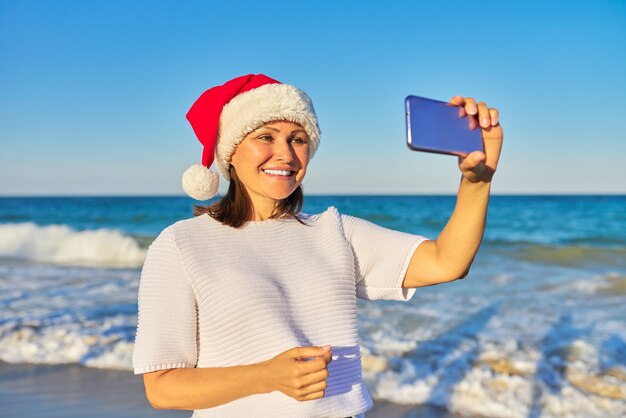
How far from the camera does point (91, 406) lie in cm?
436

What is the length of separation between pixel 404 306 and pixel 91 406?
13.0ft

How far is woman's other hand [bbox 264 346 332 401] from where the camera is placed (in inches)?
58.6

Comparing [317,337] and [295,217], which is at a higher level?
[295,217]

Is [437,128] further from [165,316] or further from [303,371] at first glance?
[165,316]

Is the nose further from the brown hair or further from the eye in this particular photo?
the brown hair

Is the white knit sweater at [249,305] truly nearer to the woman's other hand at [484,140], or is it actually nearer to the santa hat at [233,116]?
the santa hat at [233,116]

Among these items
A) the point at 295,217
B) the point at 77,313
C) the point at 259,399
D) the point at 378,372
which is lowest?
the point at 77,313

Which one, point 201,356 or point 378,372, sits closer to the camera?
point 201,356

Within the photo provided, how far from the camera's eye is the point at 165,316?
5.92 feet

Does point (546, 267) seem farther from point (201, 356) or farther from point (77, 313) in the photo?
point (201, 356)

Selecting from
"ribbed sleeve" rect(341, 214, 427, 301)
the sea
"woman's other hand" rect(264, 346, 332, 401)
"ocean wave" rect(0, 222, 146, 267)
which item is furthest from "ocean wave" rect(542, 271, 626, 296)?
"woman's other hand" rect(264, 346, 332, 401)

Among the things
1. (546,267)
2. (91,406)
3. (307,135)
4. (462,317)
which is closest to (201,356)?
(307,135)

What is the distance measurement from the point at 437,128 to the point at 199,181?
1.05m

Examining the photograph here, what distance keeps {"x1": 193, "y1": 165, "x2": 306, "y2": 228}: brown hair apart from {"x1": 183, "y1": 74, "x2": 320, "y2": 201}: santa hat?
95mm
